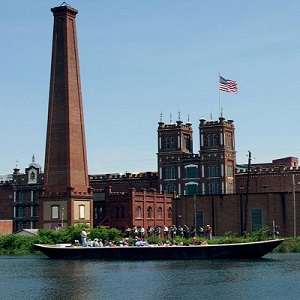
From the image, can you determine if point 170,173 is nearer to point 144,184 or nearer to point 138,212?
point 144,184

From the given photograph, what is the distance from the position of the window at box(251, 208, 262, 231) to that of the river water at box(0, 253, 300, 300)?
30.0 meters

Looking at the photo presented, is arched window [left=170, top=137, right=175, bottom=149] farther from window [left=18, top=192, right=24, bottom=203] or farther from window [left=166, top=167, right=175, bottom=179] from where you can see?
window [left=18, top=192, right=24, bottom=203]

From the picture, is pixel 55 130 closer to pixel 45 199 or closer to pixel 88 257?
pixel 45 199

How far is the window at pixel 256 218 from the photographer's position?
308 feet

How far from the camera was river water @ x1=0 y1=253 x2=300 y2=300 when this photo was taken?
40.1 metres

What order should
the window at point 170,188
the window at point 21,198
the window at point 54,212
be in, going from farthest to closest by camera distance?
1. the window at point 170,188
2. the window at point 21,198
3. the window at point 54,212

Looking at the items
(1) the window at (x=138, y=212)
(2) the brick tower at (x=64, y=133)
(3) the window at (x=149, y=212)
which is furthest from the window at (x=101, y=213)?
(2) the brick tower at (x=64, y=133)

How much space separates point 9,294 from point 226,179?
2886 inches

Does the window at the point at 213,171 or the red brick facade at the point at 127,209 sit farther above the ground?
the window at the point at 213,171

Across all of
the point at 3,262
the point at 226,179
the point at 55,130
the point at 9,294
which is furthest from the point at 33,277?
the point at 226,179

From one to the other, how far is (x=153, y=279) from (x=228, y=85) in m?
39.2

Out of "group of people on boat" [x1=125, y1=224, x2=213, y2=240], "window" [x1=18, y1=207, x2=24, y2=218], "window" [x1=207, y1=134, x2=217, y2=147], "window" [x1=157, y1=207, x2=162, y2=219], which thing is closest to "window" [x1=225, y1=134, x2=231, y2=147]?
"window" [x1=207, y1=134, x2=217, y2=147]

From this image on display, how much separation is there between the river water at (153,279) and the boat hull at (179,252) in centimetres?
141

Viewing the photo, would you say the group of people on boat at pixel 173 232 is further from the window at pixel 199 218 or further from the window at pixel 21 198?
the window at pixel 21 198
